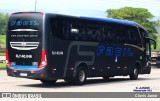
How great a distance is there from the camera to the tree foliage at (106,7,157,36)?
130 meters

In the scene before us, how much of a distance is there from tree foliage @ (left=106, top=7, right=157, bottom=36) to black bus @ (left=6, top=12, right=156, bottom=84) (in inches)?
4130

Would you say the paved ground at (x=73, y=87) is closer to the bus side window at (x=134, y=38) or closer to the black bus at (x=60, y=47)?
the black bus at (x=60, y=47)

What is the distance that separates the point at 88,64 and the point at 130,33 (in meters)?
5.02

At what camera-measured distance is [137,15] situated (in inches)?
5241

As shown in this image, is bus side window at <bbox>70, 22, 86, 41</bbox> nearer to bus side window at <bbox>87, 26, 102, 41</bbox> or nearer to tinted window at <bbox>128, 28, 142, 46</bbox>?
bus side window at <bbox>87, 26, 102, 41</bbox>

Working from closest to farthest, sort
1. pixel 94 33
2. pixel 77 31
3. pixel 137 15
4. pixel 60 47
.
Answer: pixel 60 47, pixel 77 31, pixel 94 33, pixel 137 15

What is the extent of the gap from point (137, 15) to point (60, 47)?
11368 cm

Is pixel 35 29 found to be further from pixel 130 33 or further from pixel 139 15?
→ pixel 139 15

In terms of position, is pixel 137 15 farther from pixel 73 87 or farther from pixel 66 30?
pixel 73 87

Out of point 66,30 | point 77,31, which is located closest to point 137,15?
point 77,31

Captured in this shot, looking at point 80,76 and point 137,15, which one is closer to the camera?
point 80,76

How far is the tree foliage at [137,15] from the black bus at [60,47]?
104907 millimetres

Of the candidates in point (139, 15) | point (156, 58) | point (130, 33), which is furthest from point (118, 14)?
point (130, 33)

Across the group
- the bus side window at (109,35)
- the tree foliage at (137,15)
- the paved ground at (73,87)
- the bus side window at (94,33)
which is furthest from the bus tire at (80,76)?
the tree foliage at (137,15)
